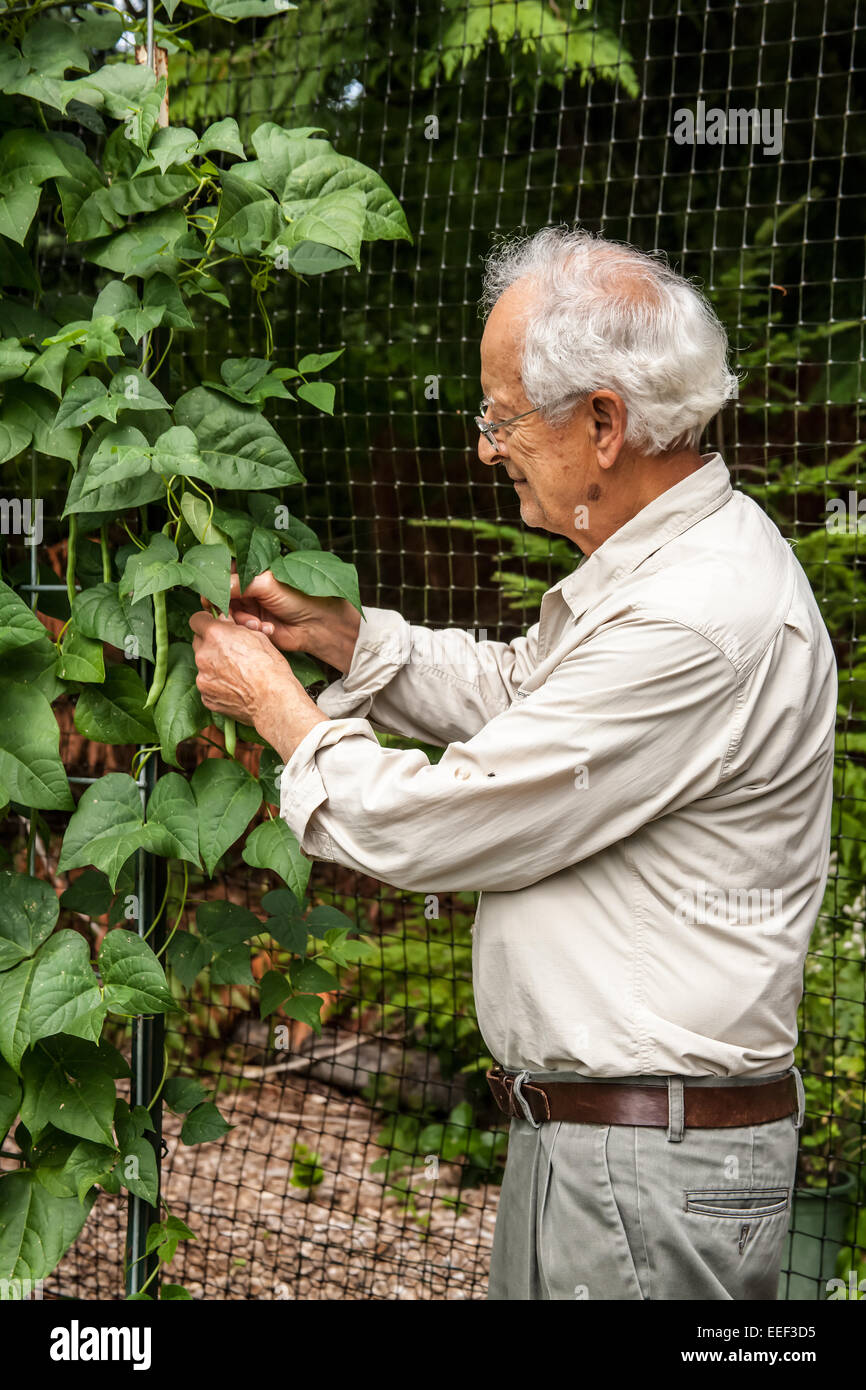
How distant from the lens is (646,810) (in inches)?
54.2

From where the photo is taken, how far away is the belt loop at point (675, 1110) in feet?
4.68

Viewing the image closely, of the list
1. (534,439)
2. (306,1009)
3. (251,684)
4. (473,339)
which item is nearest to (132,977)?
(306,1009)

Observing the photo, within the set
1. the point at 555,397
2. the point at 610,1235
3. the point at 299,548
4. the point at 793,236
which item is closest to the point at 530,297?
the point at 555,397

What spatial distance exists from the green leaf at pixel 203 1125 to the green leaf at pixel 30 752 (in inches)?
19.4

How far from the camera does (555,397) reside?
149 centimetres

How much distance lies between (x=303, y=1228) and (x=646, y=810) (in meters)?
2.23

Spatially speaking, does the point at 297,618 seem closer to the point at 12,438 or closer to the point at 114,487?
the point at 114,487

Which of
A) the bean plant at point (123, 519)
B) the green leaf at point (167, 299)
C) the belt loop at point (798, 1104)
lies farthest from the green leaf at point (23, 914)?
the belt loop at point (798, 1104)

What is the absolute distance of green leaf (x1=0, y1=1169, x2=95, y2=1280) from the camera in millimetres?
1667

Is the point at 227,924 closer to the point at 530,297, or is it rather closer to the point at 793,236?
the point at 530,297

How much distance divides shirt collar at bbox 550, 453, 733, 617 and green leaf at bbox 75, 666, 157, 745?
61cm

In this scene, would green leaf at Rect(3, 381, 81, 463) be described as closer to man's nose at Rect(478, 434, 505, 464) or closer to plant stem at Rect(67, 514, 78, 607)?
plant stem at Rect(67, 514, 78, 607)

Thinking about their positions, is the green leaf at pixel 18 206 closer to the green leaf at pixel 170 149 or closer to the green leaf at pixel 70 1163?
the green leaf at pixel 170 149
